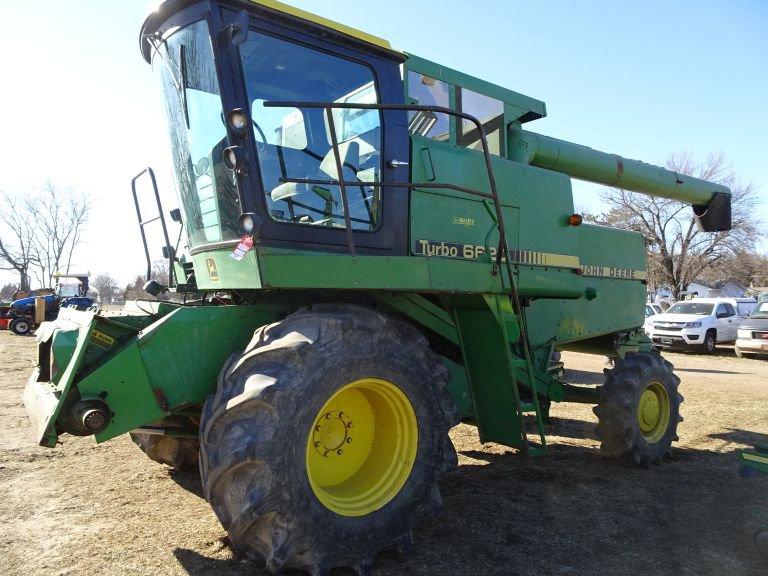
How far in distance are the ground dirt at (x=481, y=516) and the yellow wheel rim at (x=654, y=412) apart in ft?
1.10

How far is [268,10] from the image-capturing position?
352 centimetres

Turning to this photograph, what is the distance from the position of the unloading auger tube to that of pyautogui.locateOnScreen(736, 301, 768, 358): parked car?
11015 mm

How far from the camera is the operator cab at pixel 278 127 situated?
3.47 metres

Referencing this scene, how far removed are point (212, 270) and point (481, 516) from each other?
260 cm

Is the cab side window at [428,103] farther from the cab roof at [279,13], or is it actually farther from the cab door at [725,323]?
the cab door at [725,323]

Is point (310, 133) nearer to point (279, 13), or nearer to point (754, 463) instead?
point (279, 13)

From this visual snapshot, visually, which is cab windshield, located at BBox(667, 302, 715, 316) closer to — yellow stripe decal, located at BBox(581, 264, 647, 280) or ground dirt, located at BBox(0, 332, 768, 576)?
ground dirt, located at BBox(0, 332, 768, 576)

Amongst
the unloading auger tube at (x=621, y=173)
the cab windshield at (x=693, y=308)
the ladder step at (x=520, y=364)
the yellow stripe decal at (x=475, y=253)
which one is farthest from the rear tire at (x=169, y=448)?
the cab windshield at (x=693, y=308)

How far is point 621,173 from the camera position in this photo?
688 centimetres

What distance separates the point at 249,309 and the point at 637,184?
17.8ft

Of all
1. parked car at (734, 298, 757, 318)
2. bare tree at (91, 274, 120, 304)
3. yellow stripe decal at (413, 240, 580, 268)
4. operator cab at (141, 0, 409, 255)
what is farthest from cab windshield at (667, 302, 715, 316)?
bare tree at (91, 274, 120, 304)

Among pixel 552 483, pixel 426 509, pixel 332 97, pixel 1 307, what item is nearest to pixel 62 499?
pixel 426 509

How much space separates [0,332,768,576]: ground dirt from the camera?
3475 mm

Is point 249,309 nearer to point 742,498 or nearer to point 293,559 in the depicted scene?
point 293,559
